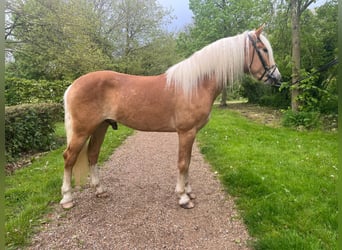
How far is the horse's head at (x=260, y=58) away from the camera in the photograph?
3.24m

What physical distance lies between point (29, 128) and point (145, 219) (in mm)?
4326

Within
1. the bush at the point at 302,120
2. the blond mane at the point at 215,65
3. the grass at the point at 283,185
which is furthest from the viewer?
the bush at the point at 302,120

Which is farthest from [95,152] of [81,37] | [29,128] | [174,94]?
[81,37]

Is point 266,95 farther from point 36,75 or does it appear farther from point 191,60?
point 191,60

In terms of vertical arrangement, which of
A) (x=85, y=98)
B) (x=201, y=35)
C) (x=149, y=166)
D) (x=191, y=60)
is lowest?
(x=149, y=166)

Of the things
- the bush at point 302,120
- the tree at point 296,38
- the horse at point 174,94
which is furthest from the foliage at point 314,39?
the horse at point 174,94

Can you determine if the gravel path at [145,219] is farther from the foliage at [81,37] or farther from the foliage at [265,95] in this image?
the foliage at [265,95]

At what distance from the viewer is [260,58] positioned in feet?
10.7

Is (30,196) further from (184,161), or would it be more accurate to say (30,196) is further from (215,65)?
(215,65)

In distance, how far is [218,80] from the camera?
3279 mm

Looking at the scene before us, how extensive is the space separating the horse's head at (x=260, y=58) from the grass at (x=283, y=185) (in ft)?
4.99

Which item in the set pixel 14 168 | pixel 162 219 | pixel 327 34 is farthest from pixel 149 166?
pixel 327 34

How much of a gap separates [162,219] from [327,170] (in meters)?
3.09

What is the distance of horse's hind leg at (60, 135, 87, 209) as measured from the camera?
329cm
